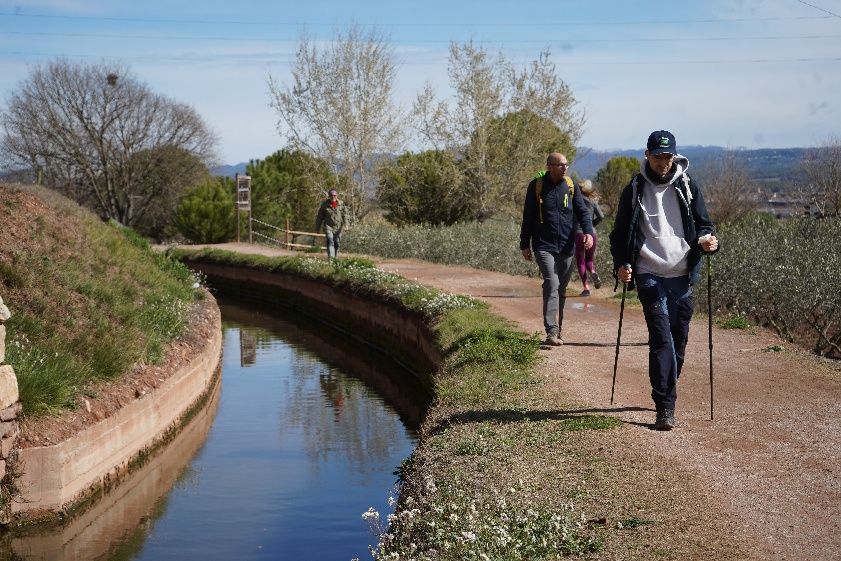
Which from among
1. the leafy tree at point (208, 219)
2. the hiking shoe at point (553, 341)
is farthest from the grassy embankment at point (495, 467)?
the leafy tree at point (208, 219)

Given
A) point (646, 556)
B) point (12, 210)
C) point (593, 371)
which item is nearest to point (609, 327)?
point (593, 371)

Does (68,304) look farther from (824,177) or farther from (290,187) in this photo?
(290,187)

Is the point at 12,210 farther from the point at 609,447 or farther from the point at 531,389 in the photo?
the point at 609,447

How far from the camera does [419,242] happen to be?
3136 cm

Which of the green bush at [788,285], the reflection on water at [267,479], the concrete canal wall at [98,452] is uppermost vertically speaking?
the green bush at [788,285]

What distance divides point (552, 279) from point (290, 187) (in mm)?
40729

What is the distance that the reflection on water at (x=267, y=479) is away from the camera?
9898 millimetres

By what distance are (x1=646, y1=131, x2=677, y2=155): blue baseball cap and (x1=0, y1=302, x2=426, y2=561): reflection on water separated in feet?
12.5

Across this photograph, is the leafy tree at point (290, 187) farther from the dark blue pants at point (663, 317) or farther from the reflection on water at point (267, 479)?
the dark blue pants at point (663, 317)

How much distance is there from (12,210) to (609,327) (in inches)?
297

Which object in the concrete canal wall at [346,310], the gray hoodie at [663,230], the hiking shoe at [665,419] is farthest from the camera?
the concrete canal wall at [346,310]

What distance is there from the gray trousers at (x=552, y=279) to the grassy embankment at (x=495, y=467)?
0.38 meters

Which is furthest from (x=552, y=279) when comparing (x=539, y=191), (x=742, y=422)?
(x=742, y=422)

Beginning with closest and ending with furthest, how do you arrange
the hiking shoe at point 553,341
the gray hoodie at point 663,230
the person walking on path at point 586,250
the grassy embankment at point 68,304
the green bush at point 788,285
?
1. the gray hoodie at point 663,230
2. the grassy embankment at point 68,304
3. the hiking shoe at point 553,341
4. the green bush at point 788,285
5. the person walking on path at point 586,250
